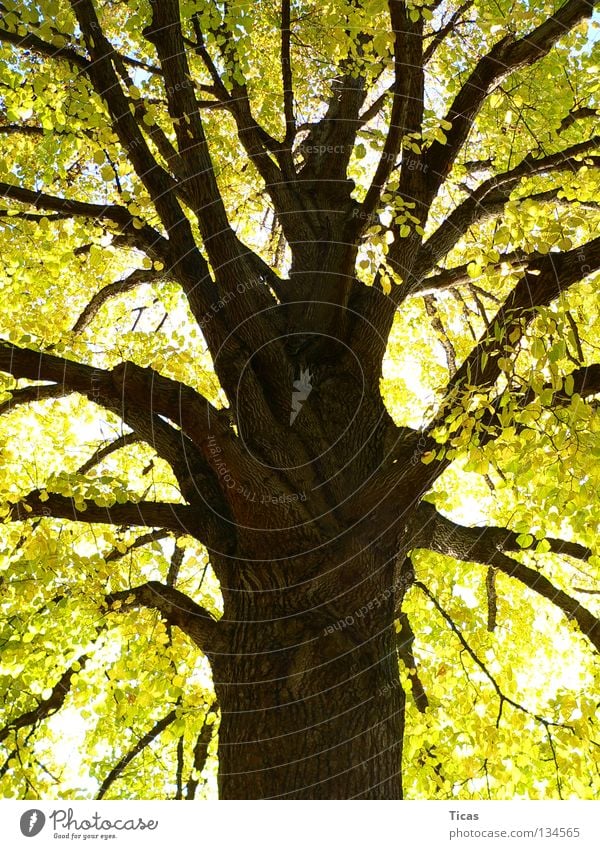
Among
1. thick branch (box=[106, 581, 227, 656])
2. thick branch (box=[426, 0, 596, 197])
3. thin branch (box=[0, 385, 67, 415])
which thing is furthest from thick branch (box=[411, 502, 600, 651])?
thin branch (box=[0, 385, 67, 415])

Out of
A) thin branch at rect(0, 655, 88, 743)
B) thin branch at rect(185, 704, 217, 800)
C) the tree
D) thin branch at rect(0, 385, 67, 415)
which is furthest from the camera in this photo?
thin branch at rect(185, 704, 217, 800)

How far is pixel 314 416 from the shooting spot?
14.0ft

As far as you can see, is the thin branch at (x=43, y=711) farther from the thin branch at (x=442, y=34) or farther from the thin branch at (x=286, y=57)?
the thin branch at (x=442, y=34)

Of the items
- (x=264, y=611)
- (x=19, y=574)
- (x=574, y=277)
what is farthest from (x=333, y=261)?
(x=19, y=574)

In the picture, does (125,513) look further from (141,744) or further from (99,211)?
(141,744)

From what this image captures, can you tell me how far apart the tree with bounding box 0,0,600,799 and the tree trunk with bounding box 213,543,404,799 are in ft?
0.04

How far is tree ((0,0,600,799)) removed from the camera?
340cm

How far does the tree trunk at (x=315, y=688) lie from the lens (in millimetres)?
3113

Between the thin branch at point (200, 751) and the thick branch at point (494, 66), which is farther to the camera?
the thin branch at point (200, 751)

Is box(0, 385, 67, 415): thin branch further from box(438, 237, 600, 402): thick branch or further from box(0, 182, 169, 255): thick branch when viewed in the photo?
box(438, 237, 600, 402): thick branch

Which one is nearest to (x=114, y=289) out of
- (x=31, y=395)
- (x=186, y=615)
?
(x=31, y=395)

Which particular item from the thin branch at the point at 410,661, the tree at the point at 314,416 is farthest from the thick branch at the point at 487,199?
the thin branch at the point at 410,661

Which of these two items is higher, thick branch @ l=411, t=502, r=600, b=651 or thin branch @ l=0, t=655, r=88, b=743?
thick branch @ l=411, t=502, r=600, b=651

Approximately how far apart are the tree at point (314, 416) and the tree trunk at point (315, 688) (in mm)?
13
